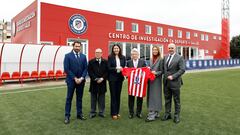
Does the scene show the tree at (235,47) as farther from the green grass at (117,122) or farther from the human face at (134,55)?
the human face at (134,55)

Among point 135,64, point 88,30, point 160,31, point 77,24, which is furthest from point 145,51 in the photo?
point 135,64

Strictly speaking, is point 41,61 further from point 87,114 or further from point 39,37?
point 87,114

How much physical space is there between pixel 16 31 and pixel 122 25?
37.3 ft

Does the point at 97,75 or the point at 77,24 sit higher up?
the point at 77,24

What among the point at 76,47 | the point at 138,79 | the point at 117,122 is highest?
the point at 76,47

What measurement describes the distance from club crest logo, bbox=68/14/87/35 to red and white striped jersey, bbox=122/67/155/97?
52.7ft

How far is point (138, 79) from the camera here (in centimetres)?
538

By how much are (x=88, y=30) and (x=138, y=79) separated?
1708cm

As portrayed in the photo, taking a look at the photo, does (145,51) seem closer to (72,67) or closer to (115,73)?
(115,73)

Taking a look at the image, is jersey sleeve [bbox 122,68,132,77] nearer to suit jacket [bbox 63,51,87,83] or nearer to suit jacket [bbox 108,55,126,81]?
suit jacket [bbox 108,55,126,81]

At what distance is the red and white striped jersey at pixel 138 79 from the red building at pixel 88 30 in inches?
581

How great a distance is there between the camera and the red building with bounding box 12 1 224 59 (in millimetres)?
19016

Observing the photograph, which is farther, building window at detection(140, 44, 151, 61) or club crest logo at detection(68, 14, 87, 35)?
building window at detection(140, 44, 151, 61)

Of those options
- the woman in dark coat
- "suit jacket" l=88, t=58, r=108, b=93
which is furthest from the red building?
the woman in dark coat
